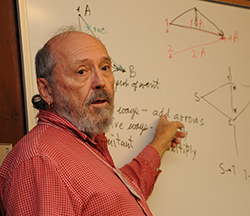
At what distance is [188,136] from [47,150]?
2.33 ft

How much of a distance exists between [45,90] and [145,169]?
46cm

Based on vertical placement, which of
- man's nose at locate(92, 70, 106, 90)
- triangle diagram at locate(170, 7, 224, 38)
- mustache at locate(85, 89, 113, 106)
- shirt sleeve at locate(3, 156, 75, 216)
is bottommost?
shirt sleeve at locate(3, 156, 75, 216)

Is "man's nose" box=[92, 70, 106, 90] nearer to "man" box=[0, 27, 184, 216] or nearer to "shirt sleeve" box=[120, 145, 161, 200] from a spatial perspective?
"man" box=[0, 27, 184, 216]

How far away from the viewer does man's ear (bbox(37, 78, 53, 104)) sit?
35.3 inches

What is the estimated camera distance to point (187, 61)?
4.09ft

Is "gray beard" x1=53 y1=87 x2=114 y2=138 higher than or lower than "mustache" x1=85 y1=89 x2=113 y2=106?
lower

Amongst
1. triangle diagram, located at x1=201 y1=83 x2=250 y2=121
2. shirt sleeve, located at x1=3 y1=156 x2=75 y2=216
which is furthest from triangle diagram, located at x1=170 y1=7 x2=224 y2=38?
shirt sleeve, located at x1=3 y1=156 x2=75 y2=216

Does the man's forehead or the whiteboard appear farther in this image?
the whiteboard

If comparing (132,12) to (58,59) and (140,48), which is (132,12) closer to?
(140,48)

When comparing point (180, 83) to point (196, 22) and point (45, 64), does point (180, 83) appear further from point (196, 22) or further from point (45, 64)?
point (45, 64)

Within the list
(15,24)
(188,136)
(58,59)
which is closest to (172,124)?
(188,136)

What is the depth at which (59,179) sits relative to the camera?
65 cm

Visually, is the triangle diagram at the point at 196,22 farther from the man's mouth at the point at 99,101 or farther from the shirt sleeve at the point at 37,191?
the shirt sleeve at the point at 37,191

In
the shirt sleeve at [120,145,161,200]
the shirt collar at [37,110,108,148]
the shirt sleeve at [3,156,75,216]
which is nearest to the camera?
the shirt sleeve at [3,156,75,216]
